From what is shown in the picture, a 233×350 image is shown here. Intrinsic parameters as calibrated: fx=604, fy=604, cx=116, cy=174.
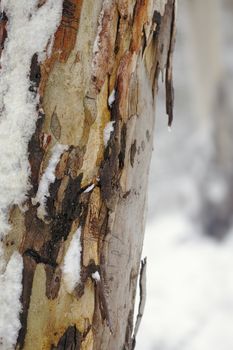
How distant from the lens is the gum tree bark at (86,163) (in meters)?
0.95

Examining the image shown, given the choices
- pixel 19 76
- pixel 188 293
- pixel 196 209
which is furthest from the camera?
pixel 196 209

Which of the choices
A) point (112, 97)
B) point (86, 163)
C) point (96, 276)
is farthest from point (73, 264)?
point (112, 97)

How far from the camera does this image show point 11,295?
979mm

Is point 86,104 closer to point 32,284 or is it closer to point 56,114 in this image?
point 56,114

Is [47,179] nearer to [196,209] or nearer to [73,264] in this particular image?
[73,264]

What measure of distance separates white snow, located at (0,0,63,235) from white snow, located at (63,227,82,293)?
118 mm

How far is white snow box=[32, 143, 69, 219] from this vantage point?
0.96 meters

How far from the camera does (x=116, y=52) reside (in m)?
0.97

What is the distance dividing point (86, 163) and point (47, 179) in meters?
0.07

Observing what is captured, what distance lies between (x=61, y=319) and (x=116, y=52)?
44 cm

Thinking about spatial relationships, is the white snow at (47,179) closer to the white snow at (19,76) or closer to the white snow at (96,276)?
the white snow at (19,76)

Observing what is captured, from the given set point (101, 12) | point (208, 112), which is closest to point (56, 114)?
point (101, 12)

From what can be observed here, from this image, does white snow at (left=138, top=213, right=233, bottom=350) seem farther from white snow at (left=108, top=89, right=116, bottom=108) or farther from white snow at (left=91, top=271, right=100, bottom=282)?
white snow at (left=108, top=89, right=116, bottom=108)

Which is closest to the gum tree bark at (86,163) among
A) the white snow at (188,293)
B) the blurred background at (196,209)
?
the blurred background at (196,209)
